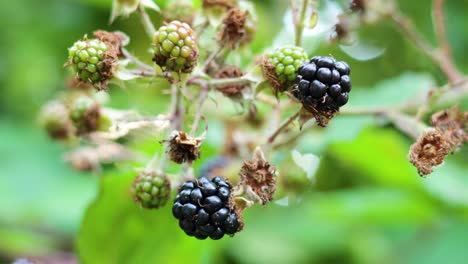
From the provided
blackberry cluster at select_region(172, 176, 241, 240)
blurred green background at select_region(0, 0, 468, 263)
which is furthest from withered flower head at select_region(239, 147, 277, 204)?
blurred green background at select_region(0, 0, 468, 263)

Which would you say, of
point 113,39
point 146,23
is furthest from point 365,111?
point 113,39

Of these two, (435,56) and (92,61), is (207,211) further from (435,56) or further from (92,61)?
(435,56)

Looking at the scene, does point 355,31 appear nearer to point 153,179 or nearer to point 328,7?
point 328,7

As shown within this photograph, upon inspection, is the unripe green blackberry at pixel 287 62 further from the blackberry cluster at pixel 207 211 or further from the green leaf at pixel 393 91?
the green leaf at pixel 393 91

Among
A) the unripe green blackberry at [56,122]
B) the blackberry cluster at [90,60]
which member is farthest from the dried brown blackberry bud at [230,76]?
the unripe green blackberry at [56,122]

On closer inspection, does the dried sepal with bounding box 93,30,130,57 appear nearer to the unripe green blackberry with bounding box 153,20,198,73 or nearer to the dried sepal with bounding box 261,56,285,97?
the unripe green blackberry with bounding box 153,20,198,73

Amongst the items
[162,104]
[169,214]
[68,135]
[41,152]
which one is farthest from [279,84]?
[41,152]
